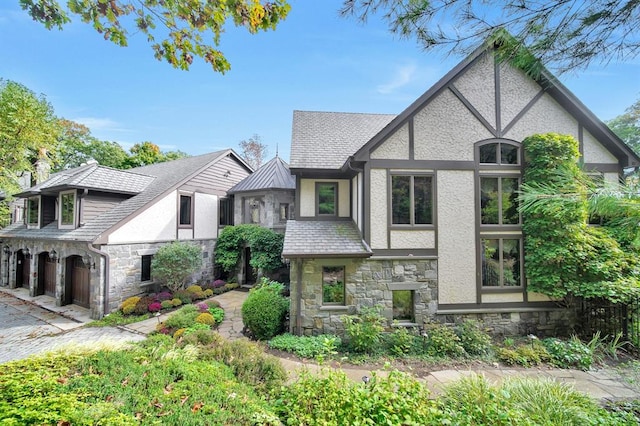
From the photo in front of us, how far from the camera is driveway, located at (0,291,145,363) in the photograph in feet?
24.3

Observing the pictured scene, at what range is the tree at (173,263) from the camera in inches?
436

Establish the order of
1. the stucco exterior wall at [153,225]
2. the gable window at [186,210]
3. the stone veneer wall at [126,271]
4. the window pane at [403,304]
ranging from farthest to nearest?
the gable window at [186,210], the stucco exterior wall at [153,225], the stone veneer wall at [126,271], the window pane at [403,304]

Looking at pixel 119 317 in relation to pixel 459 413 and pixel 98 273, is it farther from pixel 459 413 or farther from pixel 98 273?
pixel 459 413

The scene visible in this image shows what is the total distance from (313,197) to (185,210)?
25.8 ft

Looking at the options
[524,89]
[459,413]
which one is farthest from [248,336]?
[524,89]

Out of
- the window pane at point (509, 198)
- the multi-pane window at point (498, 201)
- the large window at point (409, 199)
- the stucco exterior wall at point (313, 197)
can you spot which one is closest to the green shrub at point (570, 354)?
the multi-pane window at point (498, 201)

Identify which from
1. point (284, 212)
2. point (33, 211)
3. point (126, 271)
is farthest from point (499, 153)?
point (33, 211)

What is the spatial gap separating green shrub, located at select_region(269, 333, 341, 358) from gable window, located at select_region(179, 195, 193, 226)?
8752 millimetres

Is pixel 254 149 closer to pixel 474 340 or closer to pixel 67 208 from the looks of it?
pixel 67 208

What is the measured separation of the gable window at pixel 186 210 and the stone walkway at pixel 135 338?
4289 mm

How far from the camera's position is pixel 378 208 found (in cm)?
759

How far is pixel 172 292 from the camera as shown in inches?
453

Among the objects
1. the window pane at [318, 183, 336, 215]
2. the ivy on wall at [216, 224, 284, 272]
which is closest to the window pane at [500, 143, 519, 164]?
the window pane at [318, 183, 336, 215]

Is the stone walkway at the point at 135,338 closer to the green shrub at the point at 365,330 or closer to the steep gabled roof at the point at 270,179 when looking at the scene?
the green shrub at the point at 365,330
